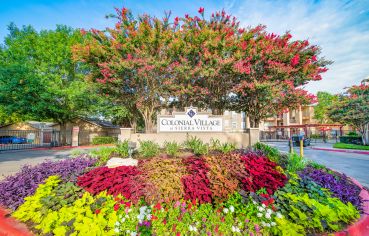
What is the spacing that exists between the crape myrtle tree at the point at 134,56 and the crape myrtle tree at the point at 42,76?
18.9 ft

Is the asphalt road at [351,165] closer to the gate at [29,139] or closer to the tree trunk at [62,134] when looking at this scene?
the tree trunk at [62,134]

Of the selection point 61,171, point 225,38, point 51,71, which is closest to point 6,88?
point 51,71

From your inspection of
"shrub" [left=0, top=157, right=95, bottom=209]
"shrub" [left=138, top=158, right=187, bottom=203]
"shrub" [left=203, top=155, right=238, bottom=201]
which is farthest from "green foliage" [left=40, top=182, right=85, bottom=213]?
"shrub" [left=203, top=155, right=238, bottom=201]

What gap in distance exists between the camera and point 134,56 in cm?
950

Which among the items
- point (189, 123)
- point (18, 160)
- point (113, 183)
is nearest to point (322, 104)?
point (189, 123)

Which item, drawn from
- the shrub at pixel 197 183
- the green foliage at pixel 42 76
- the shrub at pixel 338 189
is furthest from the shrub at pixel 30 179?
→ the green foliage at pixel 42 76

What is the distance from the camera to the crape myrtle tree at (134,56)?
9023 mm

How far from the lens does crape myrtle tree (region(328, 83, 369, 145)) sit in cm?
1608

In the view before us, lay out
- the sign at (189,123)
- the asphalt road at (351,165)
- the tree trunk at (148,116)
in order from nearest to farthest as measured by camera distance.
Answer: the asphalt road at (351,165) < the sign at (189,123) < the tree trunk at (148,116)

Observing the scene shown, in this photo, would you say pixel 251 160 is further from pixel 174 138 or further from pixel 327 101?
pixel 327 101

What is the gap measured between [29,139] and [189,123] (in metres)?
26.1

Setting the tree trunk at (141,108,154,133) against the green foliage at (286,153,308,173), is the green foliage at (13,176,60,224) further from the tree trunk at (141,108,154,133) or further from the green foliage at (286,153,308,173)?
the tree trunk at (141,108,154,133)

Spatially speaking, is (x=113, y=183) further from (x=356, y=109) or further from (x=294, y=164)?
(x=356, y=109)

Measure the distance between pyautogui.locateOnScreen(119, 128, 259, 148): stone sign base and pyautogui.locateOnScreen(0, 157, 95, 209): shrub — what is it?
251 centimetres
